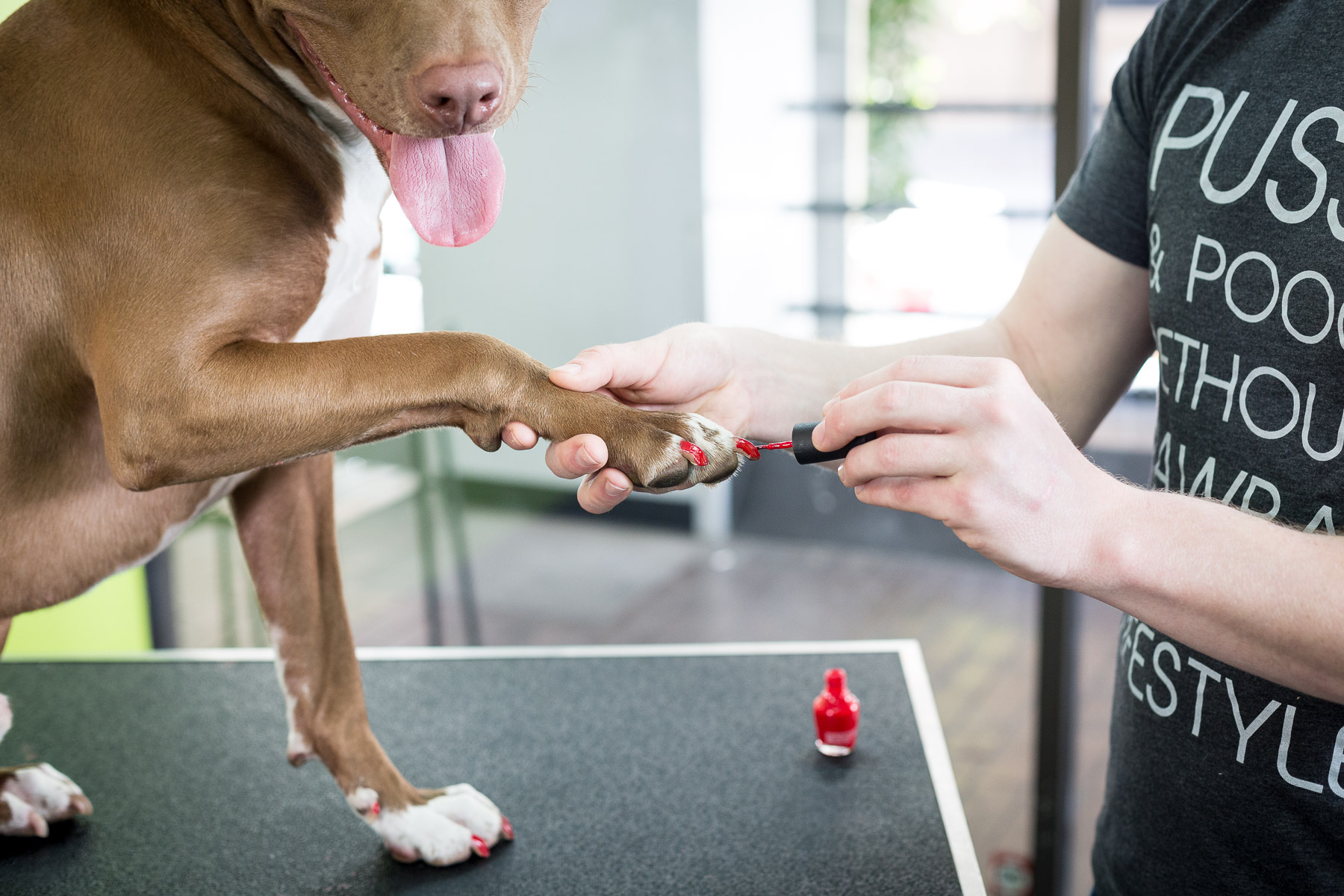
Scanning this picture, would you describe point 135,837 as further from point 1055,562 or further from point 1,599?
point 1055,562

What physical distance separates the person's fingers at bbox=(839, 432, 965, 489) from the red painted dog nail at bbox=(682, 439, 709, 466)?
135 mm

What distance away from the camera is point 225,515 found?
295 centimetres

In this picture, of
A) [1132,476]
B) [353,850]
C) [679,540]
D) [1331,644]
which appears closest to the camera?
[1331,644]

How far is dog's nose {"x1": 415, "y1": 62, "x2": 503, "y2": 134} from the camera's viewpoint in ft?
2.89

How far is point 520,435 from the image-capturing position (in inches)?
35.8

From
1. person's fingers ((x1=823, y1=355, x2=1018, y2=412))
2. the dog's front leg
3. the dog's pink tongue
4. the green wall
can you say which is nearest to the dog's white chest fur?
the dog's pink tongue

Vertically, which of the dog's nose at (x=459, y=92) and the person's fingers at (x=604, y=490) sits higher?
the dog's nose at (x=459, y=92)

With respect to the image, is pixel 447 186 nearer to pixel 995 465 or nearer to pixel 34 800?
pixel 995 465

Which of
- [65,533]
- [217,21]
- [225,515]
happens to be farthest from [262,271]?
[225,515]

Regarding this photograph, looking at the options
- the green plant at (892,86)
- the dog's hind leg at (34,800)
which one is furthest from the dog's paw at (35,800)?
the green plant at (892,86)

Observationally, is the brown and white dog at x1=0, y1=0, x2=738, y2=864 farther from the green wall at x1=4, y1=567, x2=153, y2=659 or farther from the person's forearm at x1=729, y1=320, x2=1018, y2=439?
the green wall at x1=4, y1=567, x2=153, y2=659

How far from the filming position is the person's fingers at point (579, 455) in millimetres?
898

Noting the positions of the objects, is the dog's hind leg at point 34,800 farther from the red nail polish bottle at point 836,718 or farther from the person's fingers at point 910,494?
the person's fingers at point 910,494

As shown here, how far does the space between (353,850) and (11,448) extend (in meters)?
0.55
